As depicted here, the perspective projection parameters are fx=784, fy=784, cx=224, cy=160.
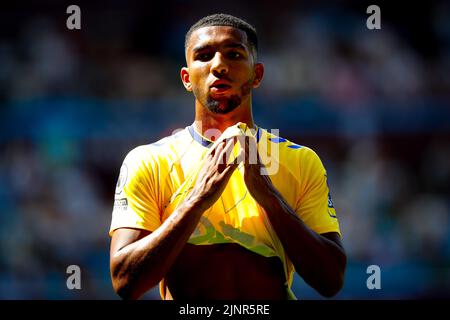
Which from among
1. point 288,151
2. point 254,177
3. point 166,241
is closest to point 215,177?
point 254,177

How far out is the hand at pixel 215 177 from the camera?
413 cm

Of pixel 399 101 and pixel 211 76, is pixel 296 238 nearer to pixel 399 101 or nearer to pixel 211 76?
pixel 211 76

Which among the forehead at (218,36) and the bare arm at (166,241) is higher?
the forehead at (218,36)

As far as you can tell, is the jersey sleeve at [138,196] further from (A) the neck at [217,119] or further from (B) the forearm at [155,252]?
(A) the neck at [217,119]

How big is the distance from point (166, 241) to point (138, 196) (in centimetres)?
44

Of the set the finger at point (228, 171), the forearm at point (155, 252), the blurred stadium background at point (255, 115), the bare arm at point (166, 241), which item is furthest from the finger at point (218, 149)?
the blurred stadium background at point (255, 115)

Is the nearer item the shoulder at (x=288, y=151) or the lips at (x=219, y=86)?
the lips at (x=219, y=86)

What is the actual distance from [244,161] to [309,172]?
0.59 m

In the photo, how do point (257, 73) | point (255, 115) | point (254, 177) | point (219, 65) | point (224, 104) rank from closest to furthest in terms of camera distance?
point (254, 177) → point (219, 65) → point (224, 104) → point (257, 73) → point (255, 115)

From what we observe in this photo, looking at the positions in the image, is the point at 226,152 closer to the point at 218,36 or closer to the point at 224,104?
the point at 224,104

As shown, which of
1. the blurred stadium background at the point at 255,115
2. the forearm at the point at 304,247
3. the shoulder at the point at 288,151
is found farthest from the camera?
the blurred stadium background at the point at 255,115

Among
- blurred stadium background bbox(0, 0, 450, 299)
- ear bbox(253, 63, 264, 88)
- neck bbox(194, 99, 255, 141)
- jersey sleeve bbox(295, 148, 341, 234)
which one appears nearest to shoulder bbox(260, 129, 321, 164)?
jersey sleeve bbox(295, 148, 341, 234)

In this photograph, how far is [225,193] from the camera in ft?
14.7

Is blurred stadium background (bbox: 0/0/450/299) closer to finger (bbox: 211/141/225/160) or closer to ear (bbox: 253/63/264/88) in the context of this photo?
ear (bbox: 253/63/264/88)
